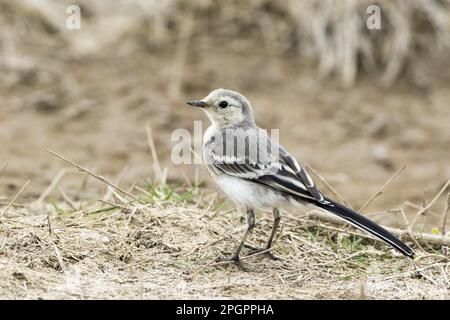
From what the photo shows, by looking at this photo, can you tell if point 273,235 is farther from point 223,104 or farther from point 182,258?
point 223,104

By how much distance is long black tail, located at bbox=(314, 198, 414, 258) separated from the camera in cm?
571

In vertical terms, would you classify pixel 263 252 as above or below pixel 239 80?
below

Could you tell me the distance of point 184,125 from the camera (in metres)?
10.8

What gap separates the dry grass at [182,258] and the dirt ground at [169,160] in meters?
0.02

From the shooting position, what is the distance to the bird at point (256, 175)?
586 cm

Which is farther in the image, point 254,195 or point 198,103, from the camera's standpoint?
point 198,103

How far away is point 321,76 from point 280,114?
3.53 ft

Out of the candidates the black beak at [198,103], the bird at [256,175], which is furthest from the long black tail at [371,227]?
the black beak at [198,103]

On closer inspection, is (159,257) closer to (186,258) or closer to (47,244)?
(186,258)

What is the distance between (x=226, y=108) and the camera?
6.78 meters

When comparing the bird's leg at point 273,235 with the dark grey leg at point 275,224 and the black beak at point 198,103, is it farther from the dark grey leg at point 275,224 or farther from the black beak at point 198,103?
the black beak at point 198,103

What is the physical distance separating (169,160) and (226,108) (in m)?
3.39

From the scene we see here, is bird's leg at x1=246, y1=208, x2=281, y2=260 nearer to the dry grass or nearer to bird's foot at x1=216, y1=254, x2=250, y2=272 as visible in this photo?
the dry grass

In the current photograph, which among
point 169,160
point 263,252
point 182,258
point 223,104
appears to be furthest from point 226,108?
point 169,160
